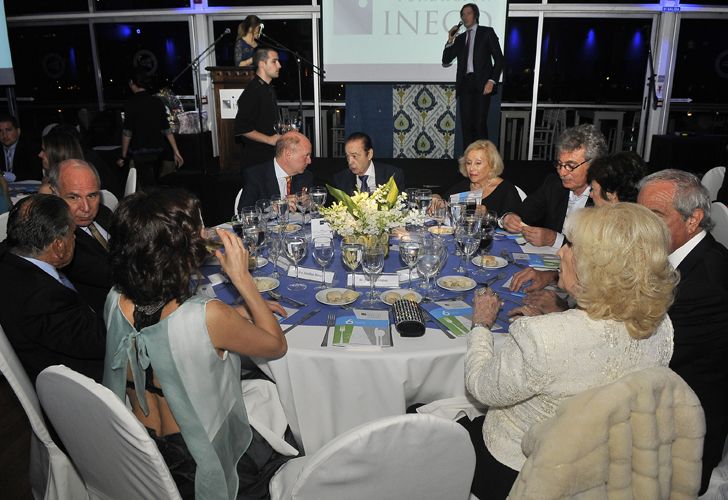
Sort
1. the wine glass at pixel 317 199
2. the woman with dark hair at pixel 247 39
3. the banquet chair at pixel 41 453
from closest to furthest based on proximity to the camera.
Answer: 1. the banquet chair at pixel 41 453
2. the wine glass at pixel 317 199
3. the woman with dark hair at pixel 247 39

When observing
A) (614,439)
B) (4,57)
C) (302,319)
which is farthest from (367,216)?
(4,57)

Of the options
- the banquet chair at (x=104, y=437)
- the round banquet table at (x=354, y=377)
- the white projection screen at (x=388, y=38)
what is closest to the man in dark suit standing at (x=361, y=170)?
the round banquet table at (x=354, y=377)

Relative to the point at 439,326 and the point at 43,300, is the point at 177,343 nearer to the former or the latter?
the point at 43,300

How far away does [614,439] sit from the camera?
128 centimetres

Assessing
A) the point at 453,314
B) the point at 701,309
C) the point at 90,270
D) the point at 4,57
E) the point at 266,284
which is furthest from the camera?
the point at 4,57

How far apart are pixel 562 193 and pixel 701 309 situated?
188cm

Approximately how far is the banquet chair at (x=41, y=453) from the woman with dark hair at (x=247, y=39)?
6.56m

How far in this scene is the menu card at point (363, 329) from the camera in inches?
75.9

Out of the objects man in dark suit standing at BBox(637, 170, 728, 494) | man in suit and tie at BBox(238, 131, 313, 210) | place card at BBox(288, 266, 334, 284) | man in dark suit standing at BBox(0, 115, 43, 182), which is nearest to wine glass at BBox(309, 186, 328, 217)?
man in suit and tie at BBox(238, 131, 313, 210)

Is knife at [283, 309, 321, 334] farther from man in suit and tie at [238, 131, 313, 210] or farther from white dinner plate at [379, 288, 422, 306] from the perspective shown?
man in suit and tie at [238, 131, 313, 210]

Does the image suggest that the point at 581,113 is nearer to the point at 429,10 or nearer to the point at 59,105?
the point at 429,10

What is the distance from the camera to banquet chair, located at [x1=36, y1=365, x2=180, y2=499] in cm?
130

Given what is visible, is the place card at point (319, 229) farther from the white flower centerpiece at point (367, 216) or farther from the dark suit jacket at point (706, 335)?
the dark suit jacket at point (706, 335)

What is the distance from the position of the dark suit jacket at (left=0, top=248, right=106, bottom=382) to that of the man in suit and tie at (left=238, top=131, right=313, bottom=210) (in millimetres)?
2148
